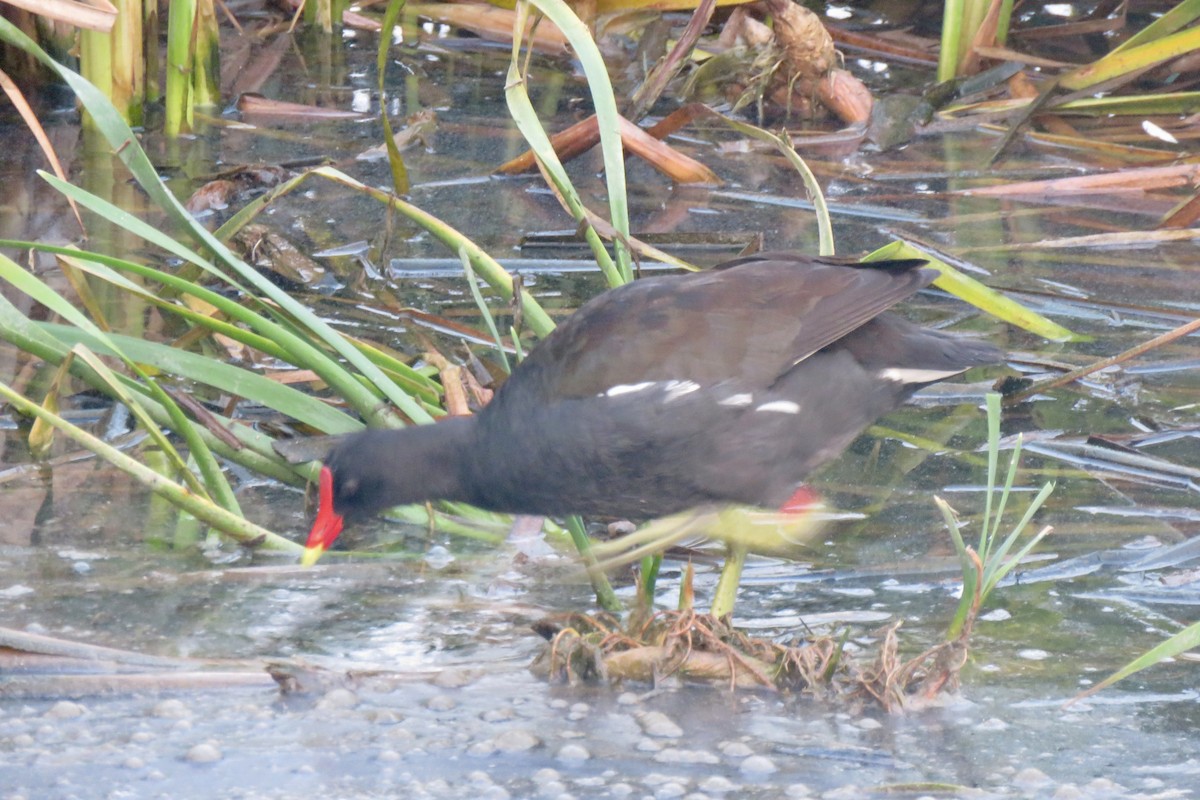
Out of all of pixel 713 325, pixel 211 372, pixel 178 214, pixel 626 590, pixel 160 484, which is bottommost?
pixel 626 590

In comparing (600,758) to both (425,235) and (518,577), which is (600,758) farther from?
(425,235)

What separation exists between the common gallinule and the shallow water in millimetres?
186

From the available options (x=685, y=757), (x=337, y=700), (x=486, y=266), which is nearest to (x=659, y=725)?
(x=685, y=757)

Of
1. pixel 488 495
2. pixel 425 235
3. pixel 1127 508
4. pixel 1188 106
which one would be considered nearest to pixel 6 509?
pixel 488 495

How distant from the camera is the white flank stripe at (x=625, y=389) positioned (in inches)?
107

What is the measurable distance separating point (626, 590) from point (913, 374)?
2.40 feet

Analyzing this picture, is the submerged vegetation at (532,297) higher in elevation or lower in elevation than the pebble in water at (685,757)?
higher

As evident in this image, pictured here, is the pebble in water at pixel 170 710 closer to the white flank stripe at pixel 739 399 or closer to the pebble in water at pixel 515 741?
the pebble in water at pixel 515 741

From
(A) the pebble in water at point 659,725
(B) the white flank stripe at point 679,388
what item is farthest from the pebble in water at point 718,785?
(B) the white flank stripe at point 679,388

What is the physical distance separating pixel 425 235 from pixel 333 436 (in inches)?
60.3

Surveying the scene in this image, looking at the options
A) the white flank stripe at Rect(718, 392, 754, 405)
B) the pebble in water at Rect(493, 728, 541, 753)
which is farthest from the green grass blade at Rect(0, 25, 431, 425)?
the pebble in water at Rect(493, 728, 541, 753)

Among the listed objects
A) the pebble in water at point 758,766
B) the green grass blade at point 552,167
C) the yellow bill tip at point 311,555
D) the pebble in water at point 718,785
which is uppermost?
the green grass blade at point 552,167

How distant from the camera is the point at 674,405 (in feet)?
8.98

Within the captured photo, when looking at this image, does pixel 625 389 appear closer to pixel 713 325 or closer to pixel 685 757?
pixel 713 325
